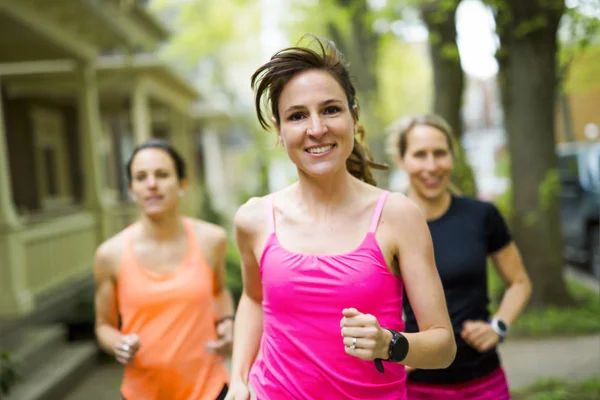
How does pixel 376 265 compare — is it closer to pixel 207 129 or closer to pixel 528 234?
pixel 528 234

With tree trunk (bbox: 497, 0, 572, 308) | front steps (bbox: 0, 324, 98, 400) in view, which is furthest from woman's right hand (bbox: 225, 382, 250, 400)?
tree trunk (bbox: 497, 0, 572, 308)

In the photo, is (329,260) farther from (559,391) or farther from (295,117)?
(559,391)

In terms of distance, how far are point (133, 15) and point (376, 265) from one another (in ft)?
41.6

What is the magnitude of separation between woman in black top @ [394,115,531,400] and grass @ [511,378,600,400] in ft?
9.77

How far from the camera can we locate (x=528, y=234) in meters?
9.35

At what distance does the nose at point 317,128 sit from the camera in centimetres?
223

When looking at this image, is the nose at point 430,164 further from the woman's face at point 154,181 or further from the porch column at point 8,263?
the porch column at point 8,263

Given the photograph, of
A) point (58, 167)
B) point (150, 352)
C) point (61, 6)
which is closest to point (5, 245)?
point (61, 6)

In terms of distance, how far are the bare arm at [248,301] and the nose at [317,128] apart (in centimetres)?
40

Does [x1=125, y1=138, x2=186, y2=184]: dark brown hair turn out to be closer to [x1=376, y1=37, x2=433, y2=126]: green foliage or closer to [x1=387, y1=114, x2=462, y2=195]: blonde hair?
[x1=387, y1=114, x2=462, y2=195]: blonde hair

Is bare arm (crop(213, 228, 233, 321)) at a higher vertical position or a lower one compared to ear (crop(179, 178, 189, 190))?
lower

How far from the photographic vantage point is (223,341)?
11.6ft

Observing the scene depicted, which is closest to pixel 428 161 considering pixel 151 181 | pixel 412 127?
pixel 412 127

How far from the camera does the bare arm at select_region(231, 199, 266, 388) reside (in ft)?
8.21
